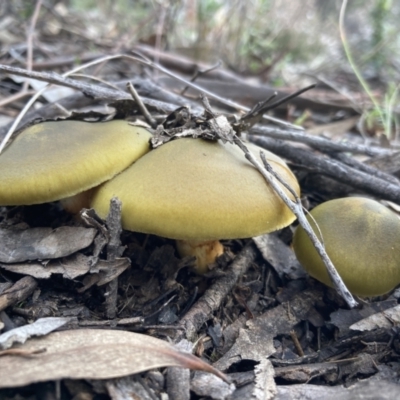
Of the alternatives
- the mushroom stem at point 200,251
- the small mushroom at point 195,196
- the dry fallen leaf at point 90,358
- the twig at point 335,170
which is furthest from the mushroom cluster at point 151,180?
the twig at point 335,170

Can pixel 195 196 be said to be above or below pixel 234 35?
below

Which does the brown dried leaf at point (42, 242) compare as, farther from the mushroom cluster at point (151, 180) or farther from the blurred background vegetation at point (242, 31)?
the blurred background vegetation at point (242, 31)

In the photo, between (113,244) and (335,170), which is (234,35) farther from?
(113,244)

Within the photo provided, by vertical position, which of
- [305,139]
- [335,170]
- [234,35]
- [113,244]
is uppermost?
[234,35]

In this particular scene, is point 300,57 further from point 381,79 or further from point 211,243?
point 211,243

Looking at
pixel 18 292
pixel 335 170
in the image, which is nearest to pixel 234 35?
pixel 335 170

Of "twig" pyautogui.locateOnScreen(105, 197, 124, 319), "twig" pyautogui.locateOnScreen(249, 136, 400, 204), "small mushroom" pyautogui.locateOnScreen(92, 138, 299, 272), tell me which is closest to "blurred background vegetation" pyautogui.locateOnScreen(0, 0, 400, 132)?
"twig" pyautogui.locateOnScreen(249, 136, 400, 204)

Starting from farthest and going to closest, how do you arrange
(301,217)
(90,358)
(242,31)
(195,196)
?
1. (242,31)
2. (301,217)
3. (195,196)
4. (90,358)
